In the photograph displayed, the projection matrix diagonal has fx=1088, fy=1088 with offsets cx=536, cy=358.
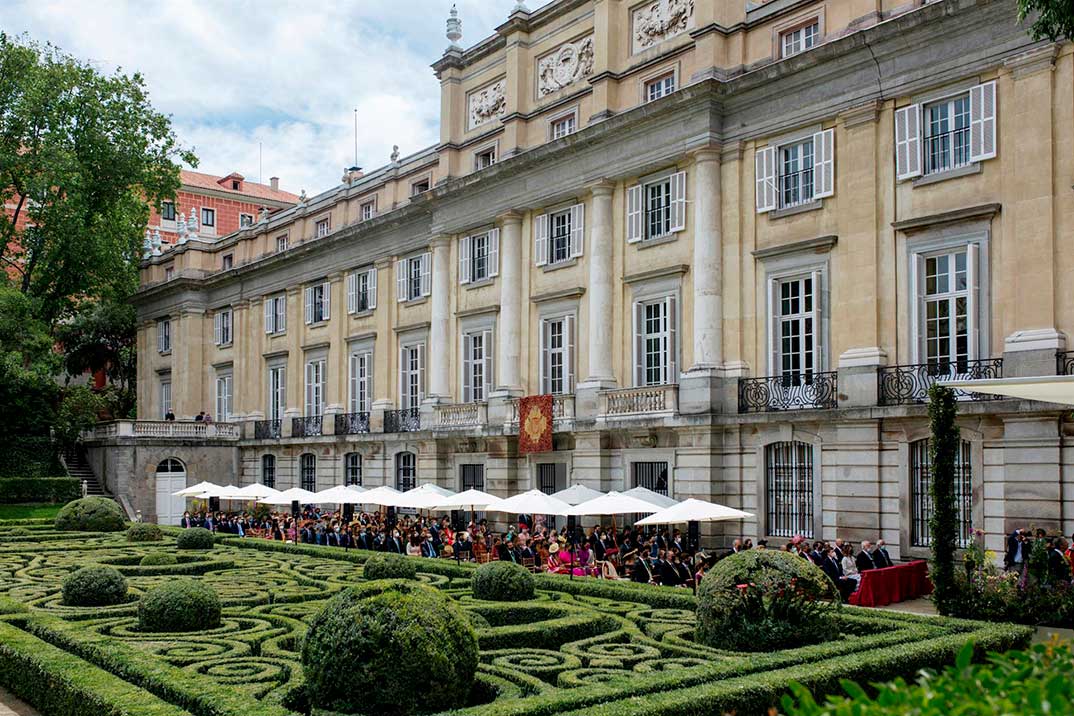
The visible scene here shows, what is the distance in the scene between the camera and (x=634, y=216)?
97.7ft

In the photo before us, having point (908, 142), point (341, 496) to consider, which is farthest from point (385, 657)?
point (341, 496)

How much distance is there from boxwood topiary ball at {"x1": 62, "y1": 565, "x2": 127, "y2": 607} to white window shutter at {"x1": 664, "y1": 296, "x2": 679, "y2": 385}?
15.1m

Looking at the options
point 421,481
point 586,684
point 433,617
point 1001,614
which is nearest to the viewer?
point 433,617

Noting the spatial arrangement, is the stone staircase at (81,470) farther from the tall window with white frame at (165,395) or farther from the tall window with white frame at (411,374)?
the tall window with white frame at (411,374)

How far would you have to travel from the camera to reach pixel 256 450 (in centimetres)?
4788

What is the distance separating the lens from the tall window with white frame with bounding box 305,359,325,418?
44.4m

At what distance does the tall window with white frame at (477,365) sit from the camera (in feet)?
115

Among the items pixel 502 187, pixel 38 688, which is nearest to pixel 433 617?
pixel 38 688

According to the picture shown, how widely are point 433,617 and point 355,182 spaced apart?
35.9 metres

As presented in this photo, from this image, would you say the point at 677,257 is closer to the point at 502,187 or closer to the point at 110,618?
the point at 502,187

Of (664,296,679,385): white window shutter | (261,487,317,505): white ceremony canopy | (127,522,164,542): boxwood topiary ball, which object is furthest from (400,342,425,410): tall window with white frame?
(664,296,679,385): white window shutter

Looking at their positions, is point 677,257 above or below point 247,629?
above

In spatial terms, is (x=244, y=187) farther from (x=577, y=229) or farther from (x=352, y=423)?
(x=577, y=229)

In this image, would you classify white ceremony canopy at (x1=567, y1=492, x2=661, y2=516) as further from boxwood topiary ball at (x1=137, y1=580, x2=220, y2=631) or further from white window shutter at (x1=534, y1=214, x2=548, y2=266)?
white window shutter at (x1=534, y1=214, x2=548, y2=266)
